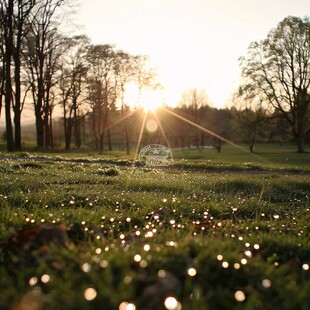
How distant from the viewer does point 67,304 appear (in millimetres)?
1721

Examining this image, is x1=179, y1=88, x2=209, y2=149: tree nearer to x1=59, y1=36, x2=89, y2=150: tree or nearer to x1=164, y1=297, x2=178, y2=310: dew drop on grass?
x1=59, y1=36, x2=89, y2=150: tree

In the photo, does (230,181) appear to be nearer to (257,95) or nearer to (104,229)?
(104,229)

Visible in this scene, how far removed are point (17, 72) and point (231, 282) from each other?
32614mm

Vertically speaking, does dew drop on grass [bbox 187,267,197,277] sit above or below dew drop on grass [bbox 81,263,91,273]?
below

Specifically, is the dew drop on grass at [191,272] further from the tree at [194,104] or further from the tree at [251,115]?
the tree at [194,104]

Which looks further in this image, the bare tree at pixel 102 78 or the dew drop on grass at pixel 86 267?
the bare tree at pixel 102 78

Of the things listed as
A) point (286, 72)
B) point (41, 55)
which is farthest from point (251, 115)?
point (41, 55)

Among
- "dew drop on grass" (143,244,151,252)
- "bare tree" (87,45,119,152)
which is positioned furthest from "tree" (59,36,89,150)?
"dew drop on grass" (143,244,151,252)

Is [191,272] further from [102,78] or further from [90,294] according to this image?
[102,78]

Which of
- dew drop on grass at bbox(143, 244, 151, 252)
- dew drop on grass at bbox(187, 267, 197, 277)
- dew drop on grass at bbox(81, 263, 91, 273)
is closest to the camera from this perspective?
dew drop on grass at bbox(81, 263, 91, 273)

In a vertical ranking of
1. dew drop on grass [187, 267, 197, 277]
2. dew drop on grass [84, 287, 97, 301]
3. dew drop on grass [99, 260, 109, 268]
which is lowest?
dew drop on grass [187, 267, 197, 277]

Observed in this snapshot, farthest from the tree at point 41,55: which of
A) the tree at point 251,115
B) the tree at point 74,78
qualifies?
the tree at point 251,115

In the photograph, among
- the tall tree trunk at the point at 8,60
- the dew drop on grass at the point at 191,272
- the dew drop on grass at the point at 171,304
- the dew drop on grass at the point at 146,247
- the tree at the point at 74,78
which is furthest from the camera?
the tree at the point at 74,78

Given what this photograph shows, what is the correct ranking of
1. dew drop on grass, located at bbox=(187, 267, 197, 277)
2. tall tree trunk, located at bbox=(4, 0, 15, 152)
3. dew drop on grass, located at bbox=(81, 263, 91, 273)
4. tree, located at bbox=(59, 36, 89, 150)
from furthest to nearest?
tree, located at bbox=(59, 36, 89, 150)
tall tree trunk, located at bbox=(4, 0, 15, 152)
dew drop on grass, located at bbox=(187, 267, 197, 277)
dew drop on grass, located at bbox=(81, 263, 91, 273)
